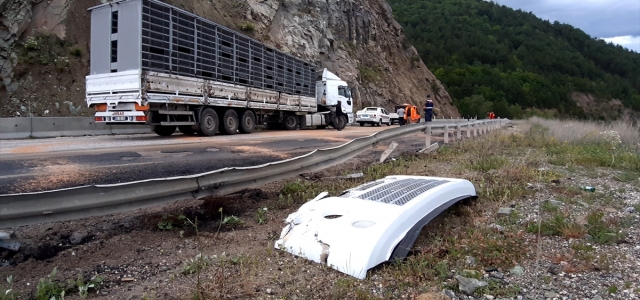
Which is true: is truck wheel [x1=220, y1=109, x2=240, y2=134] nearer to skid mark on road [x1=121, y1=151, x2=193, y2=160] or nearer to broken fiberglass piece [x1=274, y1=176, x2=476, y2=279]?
skid mark on road [x1=121, y1=151, x2=193, y2=160]

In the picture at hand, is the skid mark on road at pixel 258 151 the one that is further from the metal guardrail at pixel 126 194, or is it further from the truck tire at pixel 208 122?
the truck tire at pixel 208 122

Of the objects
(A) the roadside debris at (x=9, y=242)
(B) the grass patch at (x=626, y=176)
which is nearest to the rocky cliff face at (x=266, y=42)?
(A) the roadside debris at (x=9, y=242)

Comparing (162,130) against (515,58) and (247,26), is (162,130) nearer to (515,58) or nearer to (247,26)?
(247,26)

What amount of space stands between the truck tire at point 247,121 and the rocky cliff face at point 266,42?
969 centimetres

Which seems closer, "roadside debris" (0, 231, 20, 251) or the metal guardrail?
the metal guardrail

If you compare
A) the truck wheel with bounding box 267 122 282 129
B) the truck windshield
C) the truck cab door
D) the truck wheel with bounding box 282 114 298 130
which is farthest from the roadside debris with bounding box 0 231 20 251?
the truck windshield

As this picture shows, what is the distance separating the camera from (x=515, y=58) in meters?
122

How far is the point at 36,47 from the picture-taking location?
22.5 meters

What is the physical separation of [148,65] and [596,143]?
13.2 metres

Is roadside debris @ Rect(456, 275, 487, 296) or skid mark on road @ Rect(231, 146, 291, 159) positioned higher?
skid mark on road @ Rect(231, 146, 291, 159)

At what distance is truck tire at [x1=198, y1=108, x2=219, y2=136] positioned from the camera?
14531 mm

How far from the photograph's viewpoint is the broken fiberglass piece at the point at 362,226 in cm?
326

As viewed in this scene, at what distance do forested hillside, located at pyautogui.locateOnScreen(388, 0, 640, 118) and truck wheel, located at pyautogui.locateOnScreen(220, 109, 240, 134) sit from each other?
3455 inches

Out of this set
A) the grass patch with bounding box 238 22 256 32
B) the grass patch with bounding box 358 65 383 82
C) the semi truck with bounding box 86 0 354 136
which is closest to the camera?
the semi truck with bounding box 86 0 354 136
